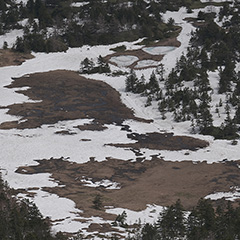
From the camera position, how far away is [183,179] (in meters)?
41.1

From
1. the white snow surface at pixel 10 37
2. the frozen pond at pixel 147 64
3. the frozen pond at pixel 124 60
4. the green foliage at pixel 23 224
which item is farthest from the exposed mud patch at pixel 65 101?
the green foliage at pixel 23 224

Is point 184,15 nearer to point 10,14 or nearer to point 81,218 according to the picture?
point 10,14

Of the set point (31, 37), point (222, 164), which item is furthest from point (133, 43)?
point (222, 164)

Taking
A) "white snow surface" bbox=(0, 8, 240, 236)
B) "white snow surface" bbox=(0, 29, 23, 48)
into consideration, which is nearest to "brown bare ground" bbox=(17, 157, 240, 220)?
"white snow surface" bbox=(0, 8, 240, 236)

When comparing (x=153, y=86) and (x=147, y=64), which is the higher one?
(x=147, y=64)

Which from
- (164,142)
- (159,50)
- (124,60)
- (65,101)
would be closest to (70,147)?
(164,142)

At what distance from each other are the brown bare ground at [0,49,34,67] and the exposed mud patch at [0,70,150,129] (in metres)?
8.86

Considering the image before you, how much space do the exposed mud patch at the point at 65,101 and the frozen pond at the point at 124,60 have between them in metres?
9.77

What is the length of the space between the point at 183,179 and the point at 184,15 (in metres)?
76.1

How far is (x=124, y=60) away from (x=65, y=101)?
24.3 m

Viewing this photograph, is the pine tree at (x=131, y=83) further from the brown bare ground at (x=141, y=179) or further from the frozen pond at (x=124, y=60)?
the brown bare ground at (x=141, y=179)

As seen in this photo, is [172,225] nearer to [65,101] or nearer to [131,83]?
[65,101]

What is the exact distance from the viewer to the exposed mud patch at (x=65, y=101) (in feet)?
191

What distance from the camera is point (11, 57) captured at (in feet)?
284
